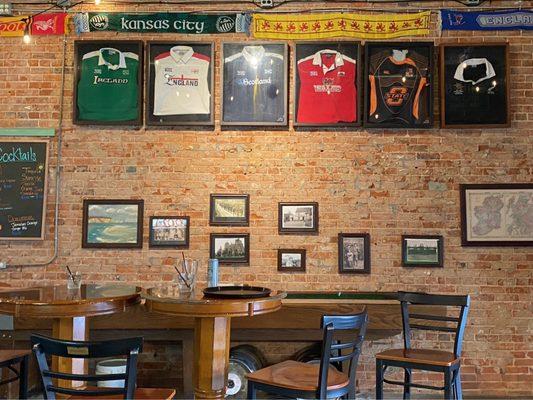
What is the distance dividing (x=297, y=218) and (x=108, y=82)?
2205 mm

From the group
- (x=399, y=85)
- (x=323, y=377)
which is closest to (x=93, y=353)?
(x=323, y=377)

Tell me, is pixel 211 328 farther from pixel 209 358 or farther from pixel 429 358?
pixel 429 358

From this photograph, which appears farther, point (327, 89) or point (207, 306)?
point (327, 89)

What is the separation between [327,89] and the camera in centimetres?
496

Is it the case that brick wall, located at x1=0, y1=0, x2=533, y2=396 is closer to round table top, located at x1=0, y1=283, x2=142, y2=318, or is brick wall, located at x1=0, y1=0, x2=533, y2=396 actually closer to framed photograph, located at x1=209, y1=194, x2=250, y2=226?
framed photograph, located at x1=209, y1=194, x2=250, y2=226

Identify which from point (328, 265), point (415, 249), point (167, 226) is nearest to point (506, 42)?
point (415, 249)

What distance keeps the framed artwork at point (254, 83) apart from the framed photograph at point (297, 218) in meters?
0.79

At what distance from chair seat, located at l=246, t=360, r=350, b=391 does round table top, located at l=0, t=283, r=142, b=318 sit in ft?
2.74

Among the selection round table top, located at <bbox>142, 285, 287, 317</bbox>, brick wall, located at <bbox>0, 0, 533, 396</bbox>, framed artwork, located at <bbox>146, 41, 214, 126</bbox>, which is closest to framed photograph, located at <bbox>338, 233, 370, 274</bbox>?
brick wall, located at <bbox>0, 0, 533, 396</bbox>

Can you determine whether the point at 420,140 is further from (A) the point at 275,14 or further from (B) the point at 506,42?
(A) the point at 275,14

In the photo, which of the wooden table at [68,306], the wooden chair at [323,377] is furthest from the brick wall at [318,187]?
the wooden chair at [323,377]

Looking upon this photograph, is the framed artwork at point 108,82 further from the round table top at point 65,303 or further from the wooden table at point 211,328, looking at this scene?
the wooden table at point 211,328

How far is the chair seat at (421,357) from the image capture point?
10.9 ft

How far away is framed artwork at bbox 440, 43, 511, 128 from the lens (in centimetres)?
489
